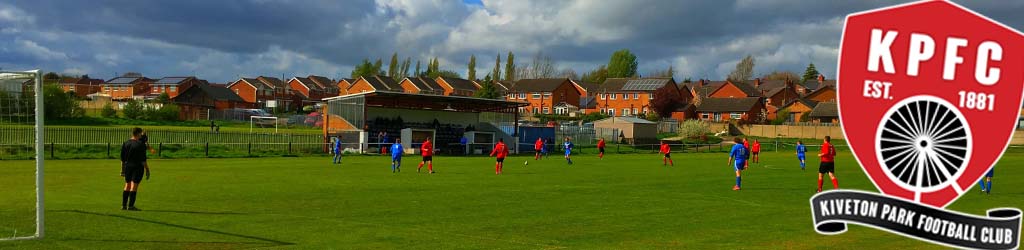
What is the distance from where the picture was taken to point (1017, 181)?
3222 centimetres

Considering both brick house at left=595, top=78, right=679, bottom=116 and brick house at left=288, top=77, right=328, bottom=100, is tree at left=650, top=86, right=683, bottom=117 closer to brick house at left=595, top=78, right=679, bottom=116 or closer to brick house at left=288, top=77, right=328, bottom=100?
brick house at left=595, top=78, right=679, bottom=116

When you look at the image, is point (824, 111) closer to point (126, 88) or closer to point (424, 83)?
point (424, 83)

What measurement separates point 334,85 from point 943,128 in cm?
15694

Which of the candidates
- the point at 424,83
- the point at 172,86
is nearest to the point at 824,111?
the point at 424,83

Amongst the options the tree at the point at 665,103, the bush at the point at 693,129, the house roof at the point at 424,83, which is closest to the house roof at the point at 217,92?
the house roof at the point at 424,83

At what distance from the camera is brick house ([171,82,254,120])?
10288 cm

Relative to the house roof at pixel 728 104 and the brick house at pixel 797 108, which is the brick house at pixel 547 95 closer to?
the house roof at pixel 728 104

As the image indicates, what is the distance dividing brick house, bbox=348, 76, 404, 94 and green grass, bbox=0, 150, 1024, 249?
10462 centimetres

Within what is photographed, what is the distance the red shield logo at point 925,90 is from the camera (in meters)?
4.04

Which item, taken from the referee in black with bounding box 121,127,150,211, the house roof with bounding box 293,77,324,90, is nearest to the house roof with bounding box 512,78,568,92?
the house roof with bounding box 293,77,324,90

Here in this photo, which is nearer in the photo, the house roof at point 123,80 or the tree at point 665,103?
the tree at point 665,103

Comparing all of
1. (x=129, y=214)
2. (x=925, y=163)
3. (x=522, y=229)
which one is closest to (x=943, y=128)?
(x=925, y=163)

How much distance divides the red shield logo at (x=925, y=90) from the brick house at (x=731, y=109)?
344 ft

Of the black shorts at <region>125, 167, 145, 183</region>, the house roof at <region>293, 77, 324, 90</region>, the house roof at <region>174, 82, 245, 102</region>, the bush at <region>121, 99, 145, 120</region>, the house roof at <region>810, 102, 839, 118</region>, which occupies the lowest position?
the black shorts at <region>125, 167, 145, 183</region>
